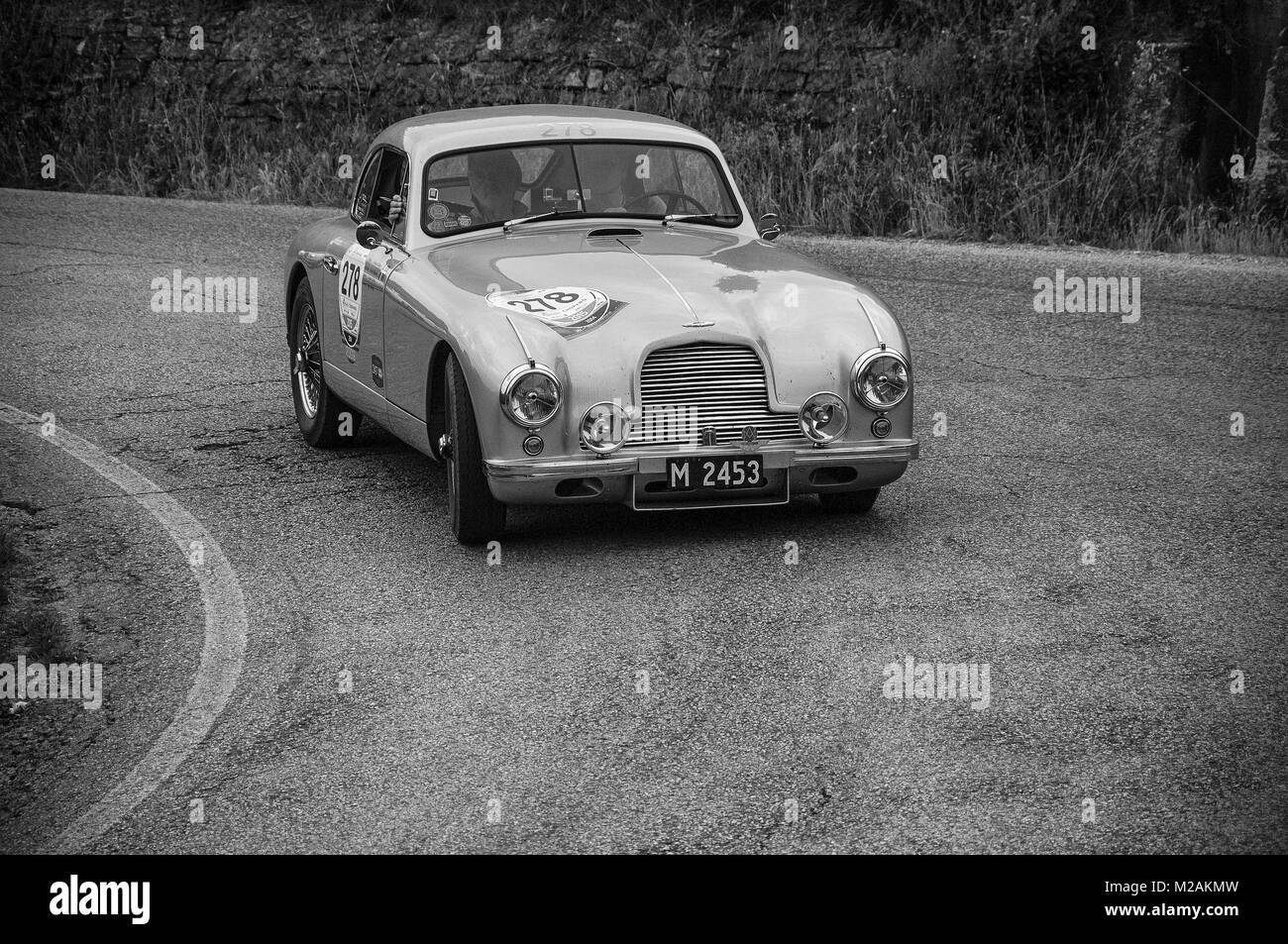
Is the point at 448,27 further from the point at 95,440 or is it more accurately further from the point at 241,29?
the point at 95,440

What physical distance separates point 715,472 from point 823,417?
1.76ft

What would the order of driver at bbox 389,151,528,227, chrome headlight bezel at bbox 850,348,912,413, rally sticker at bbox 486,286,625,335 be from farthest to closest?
driver at bbox 389,151,528,227, chrome headlight bezel at bbox 850,348,912,413, rally sticker at bbox 486,286,625,335

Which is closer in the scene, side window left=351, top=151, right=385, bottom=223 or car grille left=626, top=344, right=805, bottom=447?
car grille left=626, top=344, right=805, bottom=447

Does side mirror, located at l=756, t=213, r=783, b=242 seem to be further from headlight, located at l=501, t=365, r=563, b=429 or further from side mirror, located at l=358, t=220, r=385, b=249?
headlight, located at l=501, t=365, r=563, b=429

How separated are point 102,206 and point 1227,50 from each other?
12.5 metres

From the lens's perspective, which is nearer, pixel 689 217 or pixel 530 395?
pixel 530 395

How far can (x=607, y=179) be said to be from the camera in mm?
8094

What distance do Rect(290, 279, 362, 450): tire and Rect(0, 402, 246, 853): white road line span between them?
3.36ft

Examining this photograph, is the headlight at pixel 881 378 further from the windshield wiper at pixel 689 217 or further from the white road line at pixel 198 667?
the white road line at pixel 198 667

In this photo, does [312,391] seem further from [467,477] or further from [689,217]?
[467,477]

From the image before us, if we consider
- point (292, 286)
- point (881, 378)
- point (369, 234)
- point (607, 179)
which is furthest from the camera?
point (292, 286)

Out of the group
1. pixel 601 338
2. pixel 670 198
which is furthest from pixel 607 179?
pixel 601 338

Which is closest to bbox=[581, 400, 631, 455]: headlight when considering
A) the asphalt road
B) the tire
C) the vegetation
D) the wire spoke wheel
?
the asphalt road

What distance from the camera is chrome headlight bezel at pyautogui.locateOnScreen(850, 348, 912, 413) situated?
22.4ft
